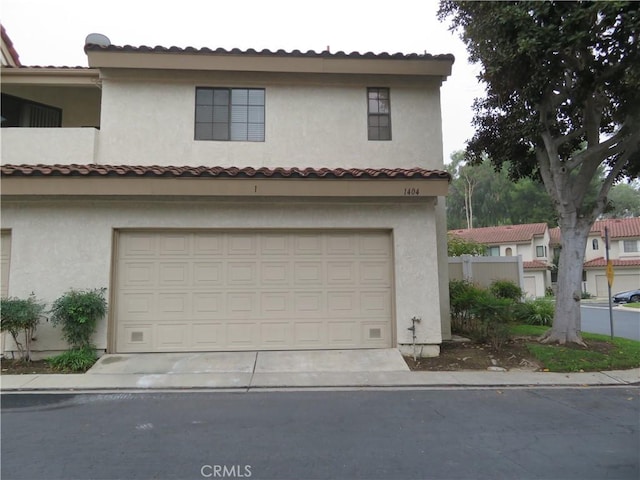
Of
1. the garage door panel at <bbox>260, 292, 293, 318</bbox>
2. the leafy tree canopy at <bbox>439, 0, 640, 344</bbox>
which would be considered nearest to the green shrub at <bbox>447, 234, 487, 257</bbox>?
the leafy tree canopy at <bbox>439, 0, 640, 344</bbox>

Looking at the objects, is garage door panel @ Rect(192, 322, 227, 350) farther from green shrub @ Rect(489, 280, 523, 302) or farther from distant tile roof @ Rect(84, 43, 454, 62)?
green shrub @ Rect(489, 280, 523, 302)

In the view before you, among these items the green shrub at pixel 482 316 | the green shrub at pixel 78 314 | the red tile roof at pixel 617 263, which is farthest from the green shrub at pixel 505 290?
the red tile roof at pixel 617 263

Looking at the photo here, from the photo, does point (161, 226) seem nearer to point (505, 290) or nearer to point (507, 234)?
point (505, 290)

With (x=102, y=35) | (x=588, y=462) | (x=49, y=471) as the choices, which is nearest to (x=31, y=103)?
(x=102, y=35)

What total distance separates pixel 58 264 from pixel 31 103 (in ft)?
18.0

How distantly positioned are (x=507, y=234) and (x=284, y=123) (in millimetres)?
37068

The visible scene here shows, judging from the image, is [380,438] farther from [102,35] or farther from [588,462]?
[102,35]

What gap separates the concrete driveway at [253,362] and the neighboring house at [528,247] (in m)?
32.6

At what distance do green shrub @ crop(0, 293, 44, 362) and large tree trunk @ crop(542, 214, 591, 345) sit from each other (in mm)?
9994

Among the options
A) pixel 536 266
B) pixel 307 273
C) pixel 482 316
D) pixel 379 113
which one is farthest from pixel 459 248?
pixel 536 266

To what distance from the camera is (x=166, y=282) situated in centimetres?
862

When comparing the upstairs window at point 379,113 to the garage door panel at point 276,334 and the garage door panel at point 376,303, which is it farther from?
the garage door panel at point 276,334

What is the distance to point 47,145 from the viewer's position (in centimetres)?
982

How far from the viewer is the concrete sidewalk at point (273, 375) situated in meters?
6.90
